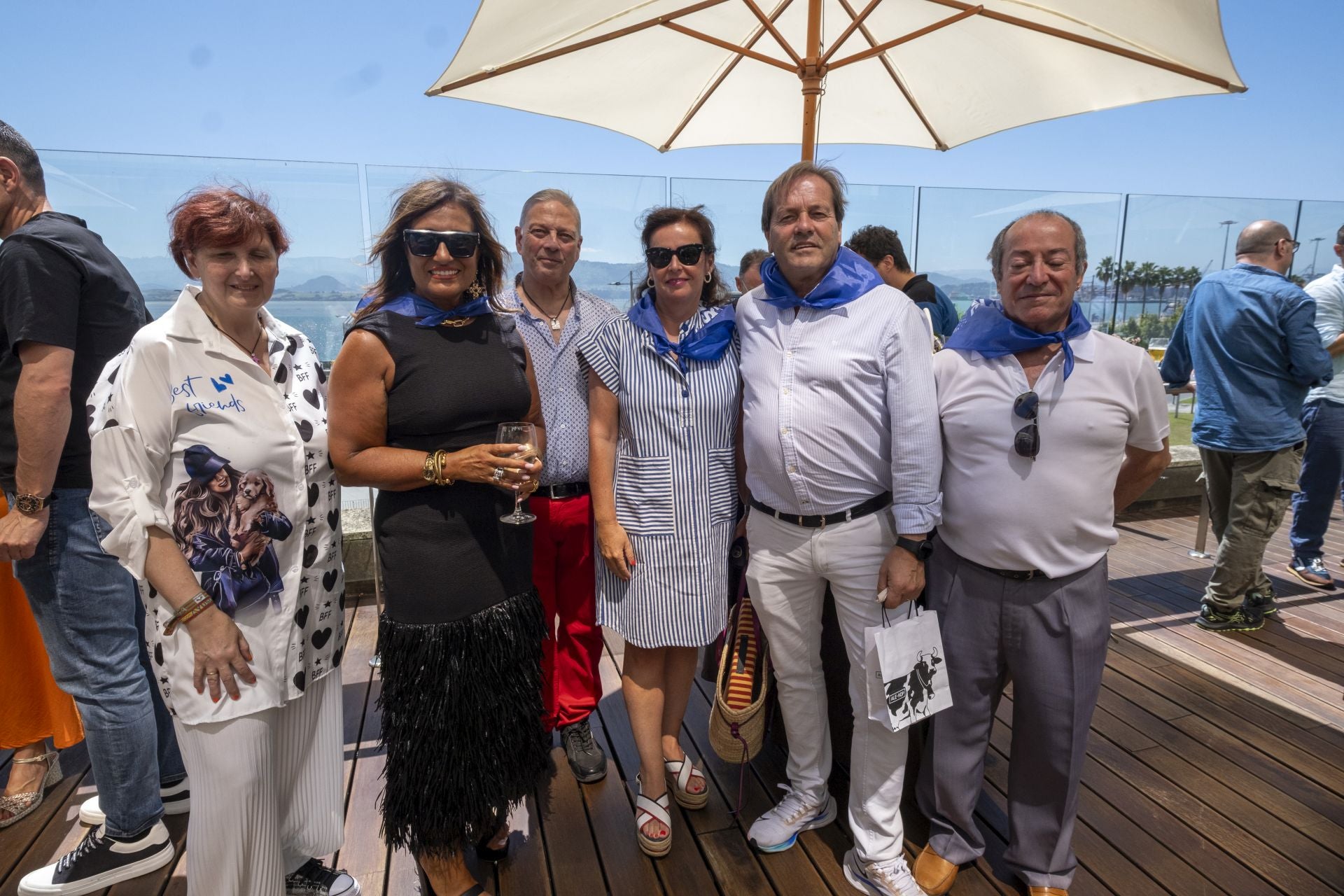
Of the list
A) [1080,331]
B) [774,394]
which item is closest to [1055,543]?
[1080,331]

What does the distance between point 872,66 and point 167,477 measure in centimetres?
350

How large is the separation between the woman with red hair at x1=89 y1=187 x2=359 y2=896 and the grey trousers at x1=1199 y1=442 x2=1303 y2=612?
162 inches

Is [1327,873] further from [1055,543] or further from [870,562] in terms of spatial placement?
[870,562]

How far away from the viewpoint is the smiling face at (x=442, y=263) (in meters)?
1.69

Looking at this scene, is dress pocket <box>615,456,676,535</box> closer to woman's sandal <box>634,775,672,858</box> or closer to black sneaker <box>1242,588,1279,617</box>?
woman's sandal <box>634,775,672,858</box>

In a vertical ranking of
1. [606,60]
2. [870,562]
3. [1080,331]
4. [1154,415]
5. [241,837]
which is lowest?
[241,837]

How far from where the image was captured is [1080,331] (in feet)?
5.87

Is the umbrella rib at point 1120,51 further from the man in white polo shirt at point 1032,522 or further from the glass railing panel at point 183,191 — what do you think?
the glass railing panel at point 183,191

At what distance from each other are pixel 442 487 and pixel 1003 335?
1.40 meters

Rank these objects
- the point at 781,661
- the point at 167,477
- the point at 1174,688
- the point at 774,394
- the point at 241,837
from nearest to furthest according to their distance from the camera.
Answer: the point at 167,477 → the point at 241,837 → the point at 774,394 → the point at 781,661 → the point at 1174,688

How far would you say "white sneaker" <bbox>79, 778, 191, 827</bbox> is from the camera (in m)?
2.25

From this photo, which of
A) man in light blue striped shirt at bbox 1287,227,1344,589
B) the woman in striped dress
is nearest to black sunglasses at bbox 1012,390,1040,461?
the woman in striped dress

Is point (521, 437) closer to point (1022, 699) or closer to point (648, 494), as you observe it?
point (648, 494)

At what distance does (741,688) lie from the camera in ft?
7.35
